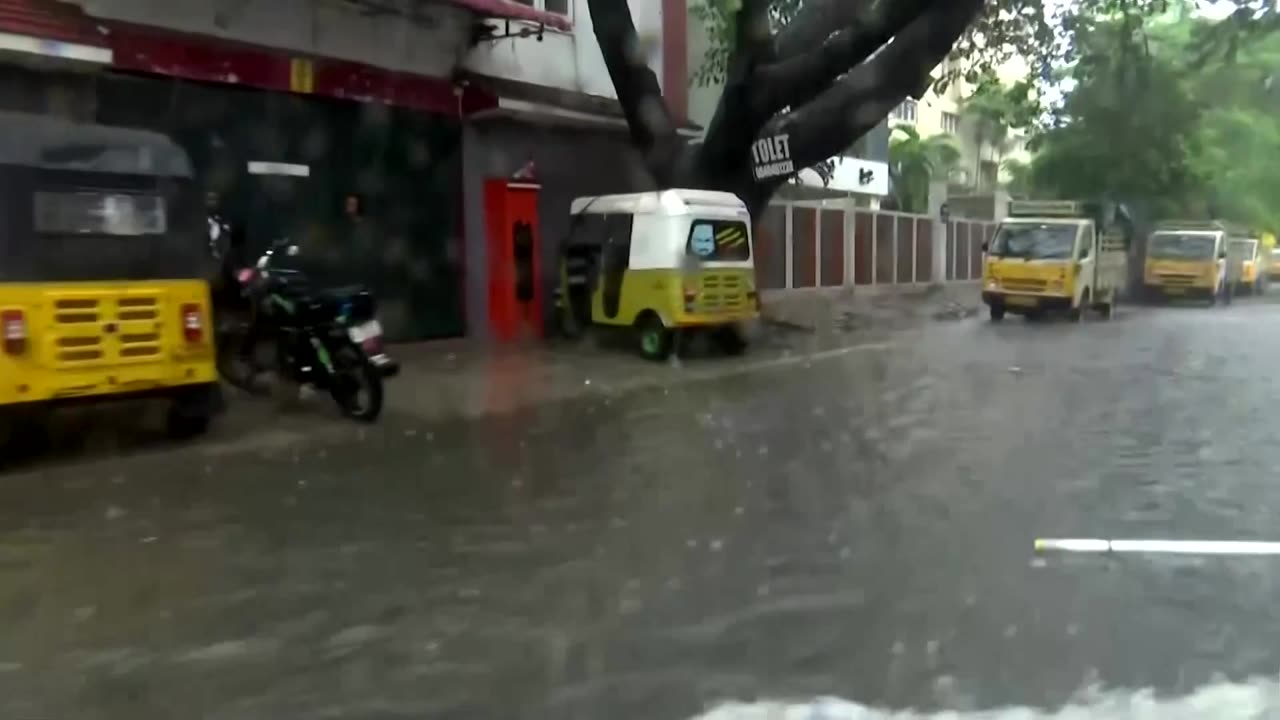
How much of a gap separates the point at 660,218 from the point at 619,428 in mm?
5743

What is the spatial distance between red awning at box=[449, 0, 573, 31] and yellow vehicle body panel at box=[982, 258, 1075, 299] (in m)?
11.6

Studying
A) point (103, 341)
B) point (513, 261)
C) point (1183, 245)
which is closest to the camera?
point (103, 341)

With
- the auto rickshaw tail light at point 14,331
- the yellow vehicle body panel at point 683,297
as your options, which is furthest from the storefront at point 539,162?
the auto rickshaw tail light at point 14,331

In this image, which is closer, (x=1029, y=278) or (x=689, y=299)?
(x=689, y=299)

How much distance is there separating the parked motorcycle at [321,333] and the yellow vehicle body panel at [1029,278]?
55.3 ft

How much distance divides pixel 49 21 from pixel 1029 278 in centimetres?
1816

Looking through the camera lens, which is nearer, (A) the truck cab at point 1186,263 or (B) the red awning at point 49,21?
(B) the red awning at point 49,21

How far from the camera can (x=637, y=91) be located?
17.4 metres

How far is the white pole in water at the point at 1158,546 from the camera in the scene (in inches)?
257

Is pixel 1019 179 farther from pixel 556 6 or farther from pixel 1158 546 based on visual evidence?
pixel 1158 546

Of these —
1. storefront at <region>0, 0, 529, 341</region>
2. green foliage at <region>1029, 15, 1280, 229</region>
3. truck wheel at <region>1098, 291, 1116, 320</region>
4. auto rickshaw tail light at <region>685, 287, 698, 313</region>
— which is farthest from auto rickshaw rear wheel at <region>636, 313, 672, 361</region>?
green foliage at <region>1029, 15, 1280, 229</region>

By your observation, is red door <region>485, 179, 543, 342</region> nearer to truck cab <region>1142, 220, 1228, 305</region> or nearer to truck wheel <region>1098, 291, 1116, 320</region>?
truck wheel <region>1098, 291, 1116, 320</region>

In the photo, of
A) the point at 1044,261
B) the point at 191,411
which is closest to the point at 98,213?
the point at 191,411

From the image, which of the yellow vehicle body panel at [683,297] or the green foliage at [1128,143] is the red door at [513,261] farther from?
the green foliage at [1128,143]
